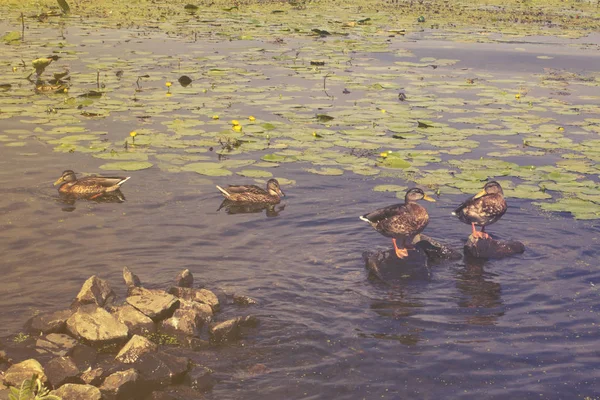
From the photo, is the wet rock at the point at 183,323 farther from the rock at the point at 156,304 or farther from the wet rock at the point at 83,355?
the wet rock at the point at 83,355

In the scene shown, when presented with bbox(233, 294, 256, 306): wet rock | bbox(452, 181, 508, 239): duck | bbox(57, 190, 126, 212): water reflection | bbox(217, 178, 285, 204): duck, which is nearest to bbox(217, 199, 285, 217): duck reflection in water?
bbox(217, 178, 285, 204): duck

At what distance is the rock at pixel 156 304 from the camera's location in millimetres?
8062

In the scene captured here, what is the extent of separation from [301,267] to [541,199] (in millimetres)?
4325

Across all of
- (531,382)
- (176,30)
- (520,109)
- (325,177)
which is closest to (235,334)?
(531,382)

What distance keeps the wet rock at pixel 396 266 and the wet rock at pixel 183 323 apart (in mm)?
2502

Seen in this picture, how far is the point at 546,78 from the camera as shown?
69.9 ft

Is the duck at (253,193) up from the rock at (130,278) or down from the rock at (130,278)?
up

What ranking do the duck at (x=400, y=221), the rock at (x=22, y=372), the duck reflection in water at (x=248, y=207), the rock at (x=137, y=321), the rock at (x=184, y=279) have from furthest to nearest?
the duck reflection in water at (x=248, y=207) → the duck at (x=400, y=221) → the rock at (x=184, y=279) → the rock at (x=137, y=321) → the rock at (x=22, y=372)

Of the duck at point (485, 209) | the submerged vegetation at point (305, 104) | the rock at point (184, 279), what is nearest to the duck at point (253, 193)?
the submerged vegetation at point (305, 104)

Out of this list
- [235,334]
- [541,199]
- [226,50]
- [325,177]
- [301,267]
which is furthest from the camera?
[226,50]

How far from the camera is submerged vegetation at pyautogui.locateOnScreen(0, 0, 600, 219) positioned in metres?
13.4

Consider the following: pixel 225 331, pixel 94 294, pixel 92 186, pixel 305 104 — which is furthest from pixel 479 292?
pixel 305 104

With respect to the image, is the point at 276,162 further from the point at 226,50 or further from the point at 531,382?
the point at 226,50

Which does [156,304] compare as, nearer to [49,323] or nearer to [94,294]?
[94,294]
